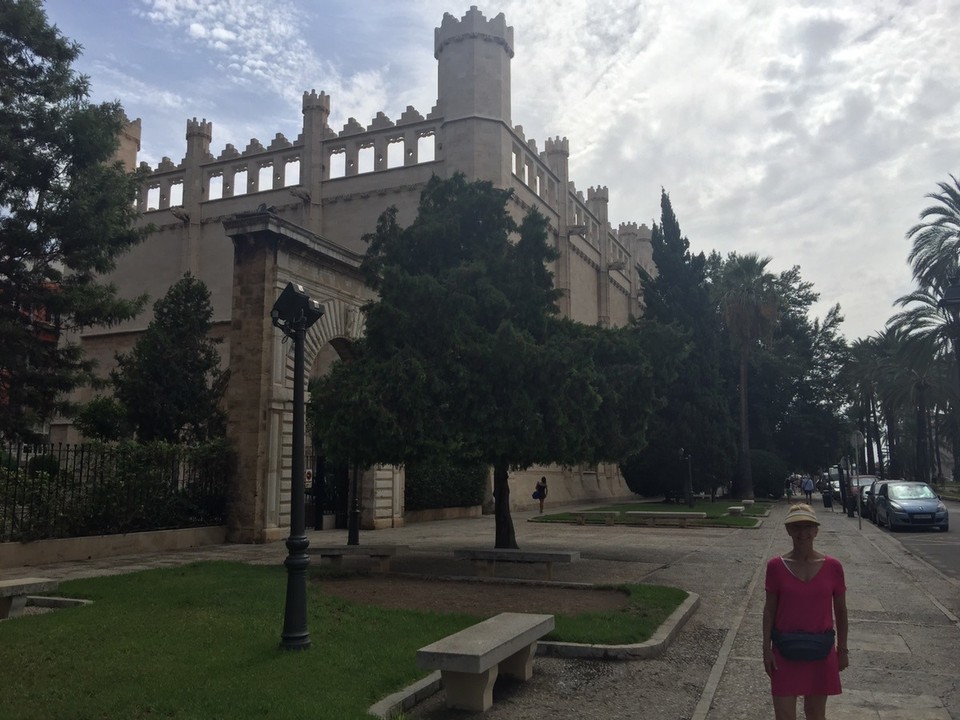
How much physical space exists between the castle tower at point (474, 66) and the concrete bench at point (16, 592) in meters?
26.7

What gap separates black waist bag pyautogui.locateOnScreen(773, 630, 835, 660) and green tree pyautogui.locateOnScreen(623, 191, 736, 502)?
1234 inches

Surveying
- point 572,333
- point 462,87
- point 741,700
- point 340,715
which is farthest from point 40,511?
point 462,87

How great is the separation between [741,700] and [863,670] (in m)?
1.64

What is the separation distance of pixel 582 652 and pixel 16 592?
5.80m

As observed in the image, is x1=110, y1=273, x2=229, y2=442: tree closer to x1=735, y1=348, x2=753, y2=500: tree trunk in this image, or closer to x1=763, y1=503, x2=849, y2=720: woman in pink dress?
x1=763, y1=503, x2=849, y2=720: woman in pink dress

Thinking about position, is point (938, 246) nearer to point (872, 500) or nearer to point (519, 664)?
point (872, 500)

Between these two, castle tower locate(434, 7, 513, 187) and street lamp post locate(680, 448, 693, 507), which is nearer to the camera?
castle tower locate(434, 7, 513, 187)

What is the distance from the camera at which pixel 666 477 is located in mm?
38750

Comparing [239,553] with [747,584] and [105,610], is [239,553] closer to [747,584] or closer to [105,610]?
[105,610]

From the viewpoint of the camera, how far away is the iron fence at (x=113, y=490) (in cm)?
1398

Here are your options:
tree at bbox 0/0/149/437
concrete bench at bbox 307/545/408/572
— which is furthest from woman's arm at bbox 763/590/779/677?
tree at bbox 0/0/149/437

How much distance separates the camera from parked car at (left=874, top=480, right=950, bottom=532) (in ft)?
→ 75.3

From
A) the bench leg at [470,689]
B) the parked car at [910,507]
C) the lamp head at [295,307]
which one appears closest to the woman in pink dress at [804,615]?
the bench leg at [470,689]

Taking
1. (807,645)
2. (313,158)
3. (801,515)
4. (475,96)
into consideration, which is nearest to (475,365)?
(801,515)
